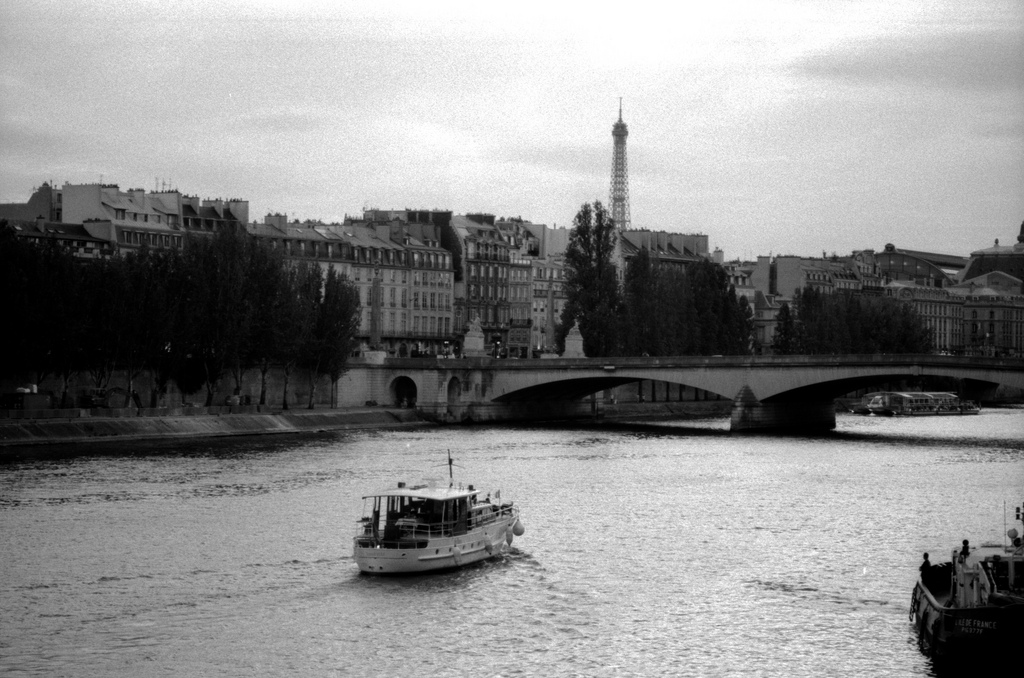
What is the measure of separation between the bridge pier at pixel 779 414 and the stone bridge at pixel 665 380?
6cm

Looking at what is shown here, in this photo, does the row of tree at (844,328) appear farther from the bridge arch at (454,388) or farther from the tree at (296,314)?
the tree at (296,314)

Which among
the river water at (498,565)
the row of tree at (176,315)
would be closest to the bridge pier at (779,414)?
the river water at (498,565)

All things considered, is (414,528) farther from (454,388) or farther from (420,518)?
(454,388)

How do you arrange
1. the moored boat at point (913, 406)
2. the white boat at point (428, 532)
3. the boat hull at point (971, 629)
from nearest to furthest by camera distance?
the boat hull at point (971, 629)
the white boat at point (428, 532)
the moored boat at point (913, 406)

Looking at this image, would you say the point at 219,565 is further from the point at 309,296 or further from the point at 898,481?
the point at 309,296

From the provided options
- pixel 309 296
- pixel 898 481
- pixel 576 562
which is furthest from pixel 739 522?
pixel 309 296

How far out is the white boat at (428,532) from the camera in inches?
1807

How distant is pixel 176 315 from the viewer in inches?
3538

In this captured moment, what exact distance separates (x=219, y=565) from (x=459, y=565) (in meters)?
6.36

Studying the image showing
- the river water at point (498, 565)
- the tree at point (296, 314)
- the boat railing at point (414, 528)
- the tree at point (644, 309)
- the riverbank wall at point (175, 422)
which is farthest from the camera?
the tree at point (644, 309)

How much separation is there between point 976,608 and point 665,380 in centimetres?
6591

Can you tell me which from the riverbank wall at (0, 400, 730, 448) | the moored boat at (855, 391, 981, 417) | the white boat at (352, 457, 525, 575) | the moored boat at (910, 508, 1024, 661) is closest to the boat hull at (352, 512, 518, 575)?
the white boat at (352, 457, 525, 575)

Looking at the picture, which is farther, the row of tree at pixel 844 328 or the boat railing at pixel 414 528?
the row of tree at pixel 844 328

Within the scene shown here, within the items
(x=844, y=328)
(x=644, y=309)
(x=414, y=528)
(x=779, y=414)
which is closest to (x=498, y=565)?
(x=414, y=528)
